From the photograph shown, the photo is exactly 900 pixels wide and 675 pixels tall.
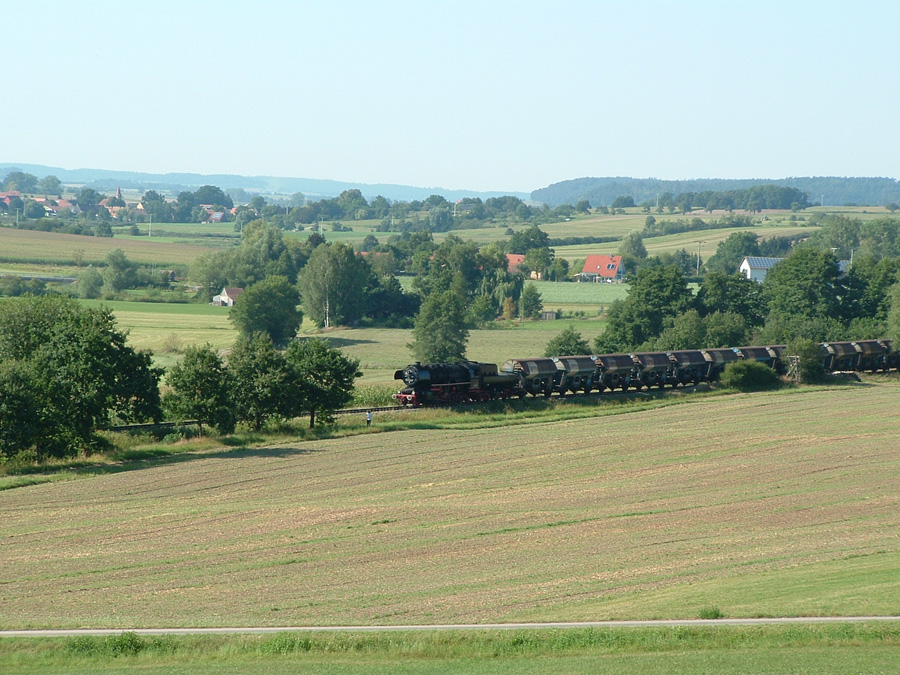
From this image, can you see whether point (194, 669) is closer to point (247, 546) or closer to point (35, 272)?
point (247, 546)

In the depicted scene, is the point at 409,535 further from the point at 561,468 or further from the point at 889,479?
the point at 889,479

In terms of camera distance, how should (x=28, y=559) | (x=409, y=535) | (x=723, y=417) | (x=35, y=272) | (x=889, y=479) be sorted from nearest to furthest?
(x=28, y=559) → (x=409, y=535) → (x=889, y=479) → (x=723, y=417) → (x=35, y=272)

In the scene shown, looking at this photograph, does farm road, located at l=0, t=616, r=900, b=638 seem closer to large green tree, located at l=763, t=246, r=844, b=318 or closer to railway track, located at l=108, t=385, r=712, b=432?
railway track, located at l=108, t=385, r=712, b=432

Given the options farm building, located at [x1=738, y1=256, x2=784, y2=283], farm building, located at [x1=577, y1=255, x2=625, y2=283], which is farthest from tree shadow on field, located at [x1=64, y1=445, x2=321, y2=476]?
farm building, located at [x1=577, y1=255, x2=625, y2=283]

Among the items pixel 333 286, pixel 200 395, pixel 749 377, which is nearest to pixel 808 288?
pixel 749 377

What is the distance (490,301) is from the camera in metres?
137

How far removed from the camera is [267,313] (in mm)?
106188

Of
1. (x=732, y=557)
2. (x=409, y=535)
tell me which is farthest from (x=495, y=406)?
(x=732, y=557)

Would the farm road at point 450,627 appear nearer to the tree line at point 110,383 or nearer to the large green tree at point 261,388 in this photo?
the tree line at point 110,383

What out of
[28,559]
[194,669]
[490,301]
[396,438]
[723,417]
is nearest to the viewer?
[194,669]

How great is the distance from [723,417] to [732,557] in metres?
35.2

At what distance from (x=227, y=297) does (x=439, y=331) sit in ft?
168

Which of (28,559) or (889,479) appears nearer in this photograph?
(28,559)

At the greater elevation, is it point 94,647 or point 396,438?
point 94,647
